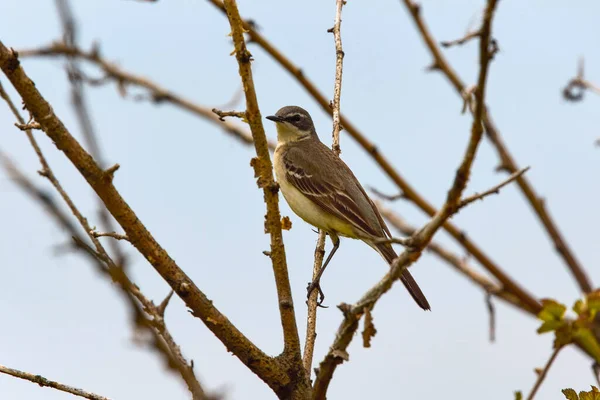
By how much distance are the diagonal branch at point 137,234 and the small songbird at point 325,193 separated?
3594 mm

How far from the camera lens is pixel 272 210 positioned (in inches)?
165

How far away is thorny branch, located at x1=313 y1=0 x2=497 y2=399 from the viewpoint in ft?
7.20

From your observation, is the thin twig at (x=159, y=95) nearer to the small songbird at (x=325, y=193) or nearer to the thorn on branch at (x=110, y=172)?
the small songbird at (x=325, y=193)

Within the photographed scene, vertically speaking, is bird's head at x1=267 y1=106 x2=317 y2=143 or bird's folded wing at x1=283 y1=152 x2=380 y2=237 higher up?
bird's head at x1=267 y1=106 x2=317 y2=143

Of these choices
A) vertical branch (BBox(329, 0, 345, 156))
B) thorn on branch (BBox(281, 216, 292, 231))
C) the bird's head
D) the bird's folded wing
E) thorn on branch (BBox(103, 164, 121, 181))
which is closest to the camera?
thorn on branch (BBox(103, 164, 121, 181))

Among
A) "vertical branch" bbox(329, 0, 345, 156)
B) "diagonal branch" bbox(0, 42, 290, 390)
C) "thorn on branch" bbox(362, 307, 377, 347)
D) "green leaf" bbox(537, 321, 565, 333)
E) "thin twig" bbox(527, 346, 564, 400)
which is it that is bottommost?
"thin twig" bbox(527, 346, 564, 400)

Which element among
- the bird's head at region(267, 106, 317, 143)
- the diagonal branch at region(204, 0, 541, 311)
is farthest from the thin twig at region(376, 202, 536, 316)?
the bird's head at region(267, 106, 317, 143)

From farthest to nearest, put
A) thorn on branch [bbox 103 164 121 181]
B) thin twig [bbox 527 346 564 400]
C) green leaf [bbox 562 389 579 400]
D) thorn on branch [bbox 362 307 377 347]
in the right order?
A: thorn on branch [bbox 103 164 121 181] → thorn on branch [bbox 362 307 377 347] → green leaf [bbox 562 389 579 400] → thin twig [bbox 527 346 564 400]

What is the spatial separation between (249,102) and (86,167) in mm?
1004

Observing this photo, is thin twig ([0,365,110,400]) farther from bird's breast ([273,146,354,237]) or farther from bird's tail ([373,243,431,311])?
bird's breast ([273,146,354,237])

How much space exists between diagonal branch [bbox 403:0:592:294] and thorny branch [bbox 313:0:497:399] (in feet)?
1.02

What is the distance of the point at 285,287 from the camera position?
4.20m

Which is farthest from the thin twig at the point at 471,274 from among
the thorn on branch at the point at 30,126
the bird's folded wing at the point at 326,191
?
the bird's folded wing at the point at 326,191

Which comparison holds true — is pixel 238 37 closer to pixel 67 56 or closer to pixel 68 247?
pixel 67 56
